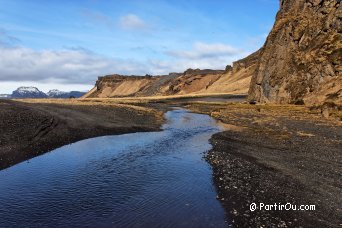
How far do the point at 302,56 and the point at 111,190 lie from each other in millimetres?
86255

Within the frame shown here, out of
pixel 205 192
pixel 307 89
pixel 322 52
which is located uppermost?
pixel 322 52

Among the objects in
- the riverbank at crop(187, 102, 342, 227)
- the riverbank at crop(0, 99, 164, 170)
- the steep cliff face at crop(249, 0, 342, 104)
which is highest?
the steep cliff face at crop(249, 0, 342, 104)

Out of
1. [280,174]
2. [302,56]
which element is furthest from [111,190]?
[302,56]

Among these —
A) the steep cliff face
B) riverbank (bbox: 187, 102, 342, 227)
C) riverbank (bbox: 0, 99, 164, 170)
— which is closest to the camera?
riverbank (bbox: 187, 102, 342, 227)

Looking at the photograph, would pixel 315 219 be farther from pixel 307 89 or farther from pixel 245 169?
pixel 307 89

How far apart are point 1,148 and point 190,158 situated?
678 inches

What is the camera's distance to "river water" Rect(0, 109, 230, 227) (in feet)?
57.4

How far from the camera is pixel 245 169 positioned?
27.5 meters

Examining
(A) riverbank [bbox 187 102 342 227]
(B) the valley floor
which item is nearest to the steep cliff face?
(B) the valley floor

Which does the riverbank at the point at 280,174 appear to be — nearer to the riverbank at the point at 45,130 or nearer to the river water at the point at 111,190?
the river water at the point at 111,190

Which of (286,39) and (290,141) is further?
(286,39)

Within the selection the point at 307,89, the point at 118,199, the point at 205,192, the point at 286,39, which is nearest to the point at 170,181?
the point at 205,192

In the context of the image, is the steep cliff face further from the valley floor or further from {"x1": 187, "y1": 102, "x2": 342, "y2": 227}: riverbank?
{"x1": 187, "y1": 102, "x2": 342, "y2": 227}: riverbank

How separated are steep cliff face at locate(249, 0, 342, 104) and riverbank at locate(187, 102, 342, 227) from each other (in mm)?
38103
